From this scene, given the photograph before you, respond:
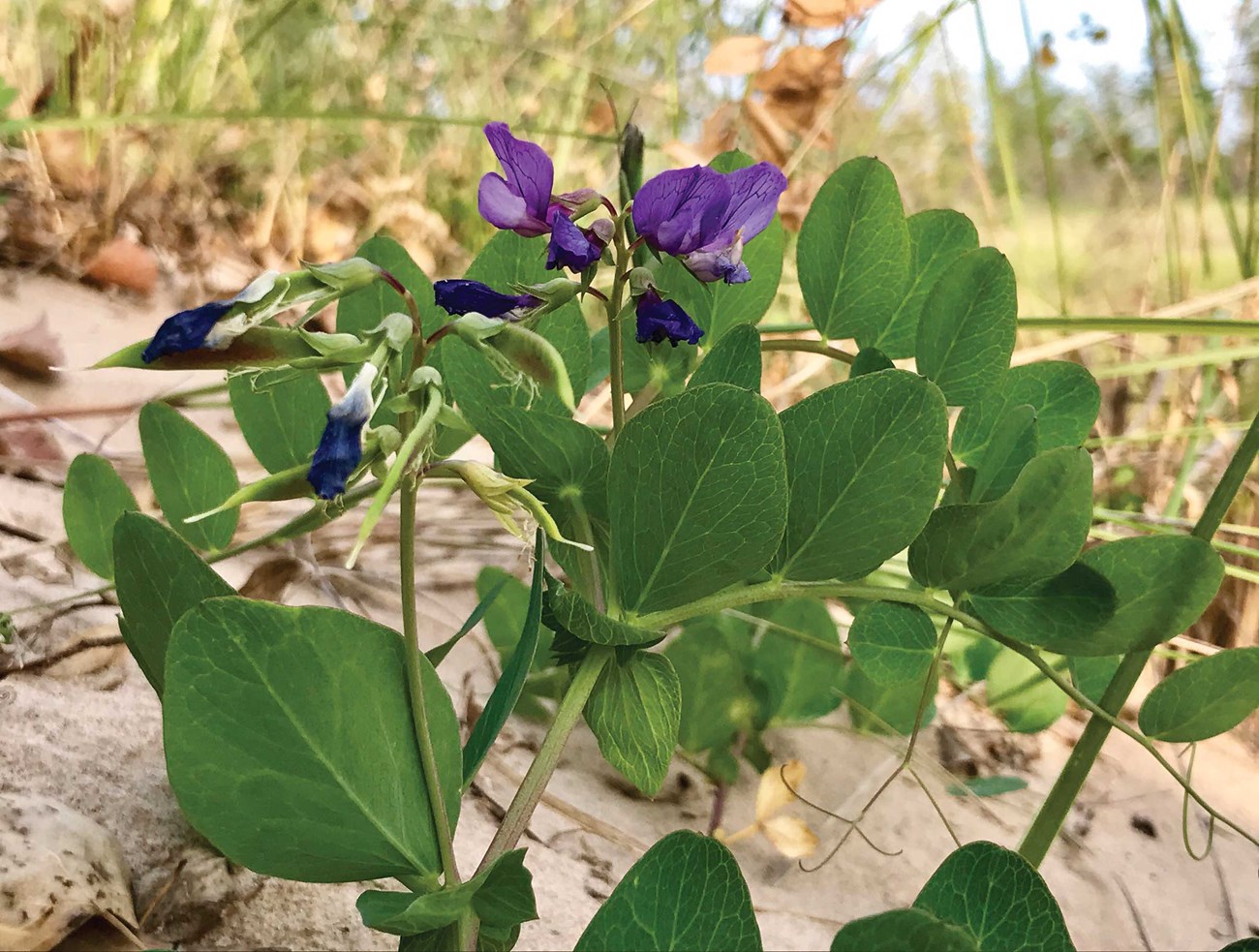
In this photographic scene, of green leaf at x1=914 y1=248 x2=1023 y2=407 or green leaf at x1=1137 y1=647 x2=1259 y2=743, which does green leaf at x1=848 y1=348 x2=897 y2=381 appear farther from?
green leaf at x1=1137 y1=647 x2=1259 y2=743

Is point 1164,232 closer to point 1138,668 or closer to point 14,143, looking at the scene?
point 1138,668

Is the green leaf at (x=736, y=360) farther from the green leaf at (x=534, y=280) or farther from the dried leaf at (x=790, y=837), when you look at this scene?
the dried leaf at (x=790, y=837)

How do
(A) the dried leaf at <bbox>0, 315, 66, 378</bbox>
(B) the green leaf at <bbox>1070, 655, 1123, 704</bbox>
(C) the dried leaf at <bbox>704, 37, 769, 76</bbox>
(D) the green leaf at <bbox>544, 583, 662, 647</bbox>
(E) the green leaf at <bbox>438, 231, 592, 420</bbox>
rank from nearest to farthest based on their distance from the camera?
(D) the green leaf at <bbox>544, 583, 662, 647</bbox>
(E) the green leaf at <bbox>438, 231, 592, 420</bbox>
(B) the green leaf at <bbox>1070, 655, 1123, 704</bbox>
(A) the dried leaf at <bbox>0, 315, 66, 378</bbox>
(C) the dried leaf at <bbox>704, 37, 769, 76</bbox>

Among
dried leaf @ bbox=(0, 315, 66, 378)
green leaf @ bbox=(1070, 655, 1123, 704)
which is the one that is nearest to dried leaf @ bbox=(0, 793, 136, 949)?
green leaf @ bbox=(1070, 655, 1123, 704)

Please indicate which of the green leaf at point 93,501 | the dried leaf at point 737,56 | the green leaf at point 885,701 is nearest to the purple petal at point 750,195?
the green leaf at point 93,501

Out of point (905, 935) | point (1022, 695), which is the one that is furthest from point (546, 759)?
point (1022, 695)

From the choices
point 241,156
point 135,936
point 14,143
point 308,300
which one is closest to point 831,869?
point 135,936
